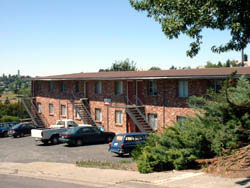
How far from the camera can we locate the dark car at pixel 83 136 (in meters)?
27.6

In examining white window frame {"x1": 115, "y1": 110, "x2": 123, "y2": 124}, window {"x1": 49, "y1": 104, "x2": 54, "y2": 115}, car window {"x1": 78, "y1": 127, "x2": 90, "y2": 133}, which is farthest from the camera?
window {"x1": 49, "y1": 104, "x2": 54, "y2": 115}

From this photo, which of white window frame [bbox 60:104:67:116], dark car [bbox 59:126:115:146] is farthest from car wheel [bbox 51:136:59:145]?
white window frame [bbox 60:104:67:116]

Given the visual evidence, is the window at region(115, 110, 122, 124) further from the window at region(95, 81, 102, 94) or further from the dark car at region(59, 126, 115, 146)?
the dark car at region(59, 126, 115, 146)

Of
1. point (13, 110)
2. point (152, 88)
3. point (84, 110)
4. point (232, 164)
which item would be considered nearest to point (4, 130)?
point (84, 110)

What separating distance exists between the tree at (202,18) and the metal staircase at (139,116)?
15.5 m

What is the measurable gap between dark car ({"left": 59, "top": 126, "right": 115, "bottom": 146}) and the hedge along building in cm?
275

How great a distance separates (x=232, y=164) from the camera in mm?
12891

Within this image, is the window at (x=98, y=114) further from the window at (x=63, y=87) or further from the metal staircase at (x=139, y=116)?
the window at (x=63, y=87)

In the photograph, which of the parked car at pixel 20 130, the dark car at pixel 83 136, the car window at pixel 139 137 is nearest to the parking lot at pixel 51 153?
the dark car at pixel 83 136

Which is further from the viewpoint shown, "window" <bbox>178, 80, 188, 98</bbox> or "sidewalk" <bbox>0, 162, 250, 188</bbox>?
"window" <bbox>178, 80, 188, 98</bbox>

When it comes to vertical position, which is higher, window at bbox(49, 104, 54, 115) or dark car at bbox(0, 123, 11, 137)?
window at bbox(49, 104, 54, 115)

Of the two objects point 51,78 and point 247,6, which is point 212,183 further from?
point 51,78

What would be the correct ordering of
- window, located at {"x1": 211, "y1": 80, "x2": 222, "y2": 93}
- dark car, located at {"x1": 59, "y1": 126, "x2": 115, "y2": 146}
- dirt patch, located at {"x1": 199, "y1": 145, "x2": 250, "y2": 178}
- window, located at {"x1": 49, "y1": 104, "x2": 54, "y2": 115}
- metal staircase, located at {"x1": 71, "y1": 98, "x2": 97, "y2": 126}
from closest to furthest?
dirt patch, located at {"x1": 199, "y1": 145, "x2": 250, "y2": 178} → window, located at {"x1": 211, "y1": 80, "x2": 222, "y2": 93} → dark car, located at {"x1": 59, "y1": 126, "x2": 115, "y2": 146} → metal staircase, located at {"x1": 71, "y1": 98, "x2": 97, "y2": 126} → window, located at {"x1": 49, "y1": 104, "x2": 54, "y2": 115}

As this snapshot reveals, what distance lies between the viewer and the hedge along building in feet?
86.3
